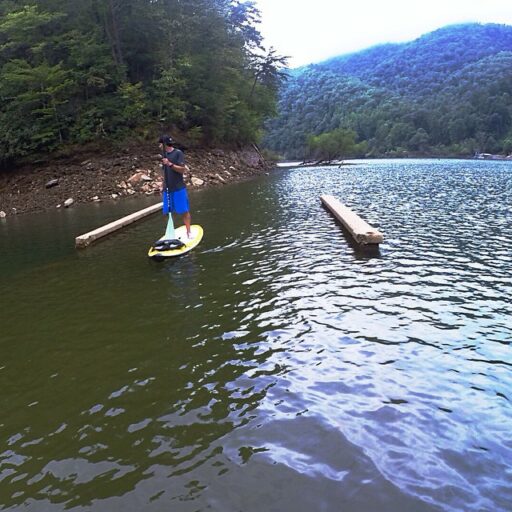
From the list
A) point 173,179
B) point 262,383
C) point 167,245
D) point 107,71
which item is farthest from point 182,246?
point 107,71

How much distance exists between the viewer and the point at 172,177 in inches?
449

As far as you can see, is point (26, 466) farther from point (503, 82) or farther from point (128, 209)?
point (503, 82)

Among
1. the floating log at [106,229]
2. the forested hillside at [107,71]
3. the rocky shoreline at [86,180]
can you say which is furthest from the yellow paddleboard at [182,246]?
the forested hillside at [107,71]

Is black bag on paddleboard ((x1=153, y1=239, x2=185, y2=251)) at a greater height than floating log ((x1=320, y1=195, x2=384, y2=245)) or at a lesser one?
greater

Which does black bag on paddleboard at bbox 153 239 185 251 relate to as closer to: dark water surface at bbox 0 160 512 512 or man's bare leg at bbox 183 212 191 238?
dark water surface at bbox 0 160 512 512

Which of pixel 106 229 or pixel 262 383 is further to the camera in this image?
pixel 106 229

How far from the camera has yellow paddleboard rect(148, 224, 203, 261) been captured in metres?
10.9

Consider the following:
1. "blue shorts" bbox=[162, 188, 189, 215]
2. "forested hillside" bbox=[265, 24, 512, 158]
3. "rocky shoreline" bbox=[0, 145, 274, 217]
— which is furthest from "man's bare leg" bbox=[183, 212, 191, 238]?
"forested hillside" bbox=[265, 24, 512, 158]

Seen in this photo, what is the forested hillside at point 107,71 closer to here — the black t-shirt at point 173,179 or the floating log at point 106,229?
the floating log at point 106,229

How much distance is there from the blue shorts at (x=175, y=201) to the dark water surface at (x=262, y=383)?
1.81m

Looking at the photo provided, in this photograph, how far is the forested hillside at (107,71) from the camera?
30344 millimetres

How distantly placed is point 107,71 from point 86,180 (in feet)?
35.2

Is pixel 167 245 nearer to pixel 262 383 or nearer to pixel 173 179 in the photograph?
pixel 173 179

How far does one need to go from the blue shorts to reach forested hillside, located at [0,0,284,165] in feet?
74.5
